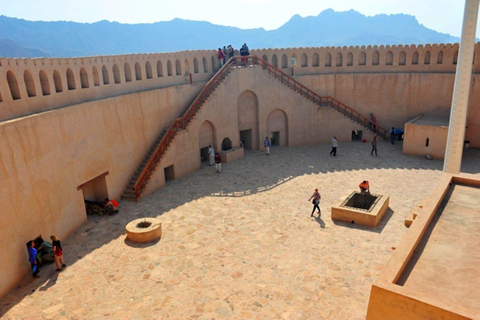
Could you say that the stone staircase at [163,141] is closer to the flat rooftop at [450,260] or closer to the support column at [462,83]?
the support column at [462,83]

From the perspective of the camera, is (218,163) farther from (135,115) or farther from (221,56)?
(221,56)

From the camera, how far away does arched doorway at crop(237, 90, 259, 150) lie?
23.5 m

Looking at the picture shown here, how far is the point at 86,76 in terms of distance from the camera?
1579 centimetres

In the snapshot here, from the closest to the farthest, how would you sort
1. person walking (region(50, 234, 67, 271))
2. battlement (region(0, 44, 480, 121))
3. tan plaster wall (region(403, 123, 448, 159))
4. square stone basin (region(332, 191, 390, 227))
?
person walking (region(50, 234, 67, 271)), battlement (region(0, 44, 480, 121)), square stone basin (region(332, 191, 390, 227)), tan plaster wall (region(403, 123, 448, 159))

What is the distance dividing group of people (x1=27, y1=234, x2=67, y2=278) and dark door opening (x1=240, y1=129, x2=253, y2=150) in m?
14.8

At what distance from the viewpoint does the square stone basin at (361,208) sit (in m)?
13.9

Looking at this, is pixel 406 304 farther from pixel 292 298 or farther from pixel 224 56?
pixel 224 56

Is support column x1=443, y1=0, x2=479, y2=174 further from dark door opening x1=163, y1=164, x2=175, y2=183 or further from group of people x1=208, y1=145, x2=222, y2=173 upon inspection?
dark door opening x1=163, y1=164, x2=175, y2=183

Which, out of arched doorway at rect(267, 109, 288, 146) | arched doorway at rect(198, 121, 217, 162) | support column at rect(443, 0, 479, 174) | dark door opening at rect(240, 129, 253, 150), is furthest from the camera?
arched doorway at rect(267, 109, 288, 146)

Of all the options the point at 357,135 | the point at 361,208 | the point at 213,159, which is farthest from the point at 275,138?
the point at 361,208

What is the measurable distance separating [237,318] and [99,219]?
8.13 m

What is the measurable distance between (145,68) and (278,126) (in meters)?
9.74

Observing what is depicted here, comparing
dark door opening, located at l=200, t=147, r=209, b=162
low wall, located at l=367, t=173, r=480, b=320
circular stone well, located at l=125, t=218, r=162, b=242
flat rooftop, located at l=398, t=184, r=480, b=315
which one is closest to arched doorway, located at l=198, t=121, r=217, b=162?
dark door opening, located at l=200, t=147, r=209, b=162

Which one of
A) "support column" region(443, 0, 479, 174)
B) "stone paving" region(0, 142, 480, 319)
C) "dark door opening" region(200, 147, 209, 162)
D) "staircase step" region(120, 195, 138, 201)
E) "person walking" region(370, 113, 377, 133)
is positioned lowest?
"stone paving" region(0, 142, 480, 319)
